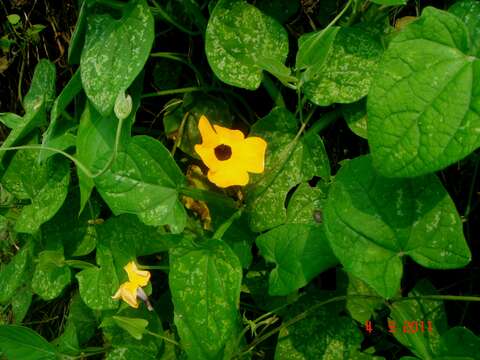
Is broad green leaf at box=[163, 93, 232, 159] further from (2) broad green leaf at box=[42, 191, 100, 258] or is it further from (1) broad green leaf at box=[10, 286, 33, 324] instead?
(1) broad green leaf at box=[10, 286, 33, 324]

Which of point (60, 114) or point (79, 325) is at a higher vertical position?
point (60, 114)

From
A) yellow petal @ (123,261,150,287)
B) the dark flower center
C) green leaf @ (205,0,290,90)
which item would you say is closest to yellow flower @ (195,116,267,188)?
the dark flower center

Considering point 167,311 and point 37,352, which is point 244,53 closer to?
point 167,311

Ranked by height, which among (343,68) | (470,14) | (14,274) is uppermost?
(470,14)

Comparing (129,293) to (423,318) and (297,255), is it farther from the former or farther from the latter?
(423,318)

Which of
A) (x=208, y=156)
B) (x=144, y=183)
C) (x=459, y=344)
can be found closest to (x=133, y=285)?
(x=144, y=183)

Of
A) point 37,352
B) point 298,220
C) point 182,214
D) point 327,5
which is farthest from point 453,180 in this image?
point 37,352
